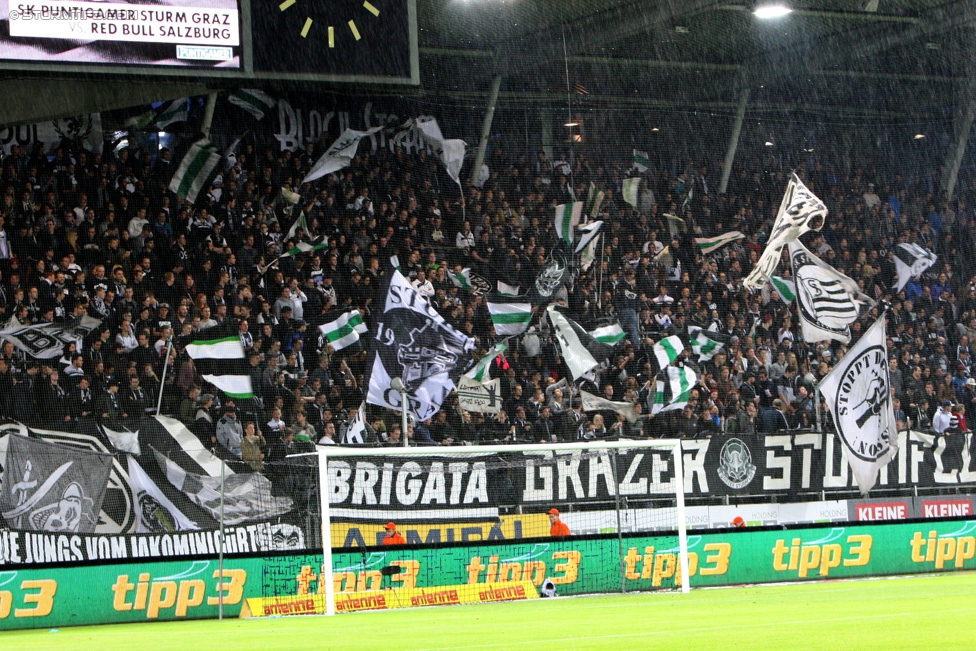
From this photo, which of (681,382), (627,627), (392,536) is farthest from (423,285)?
(627,627)

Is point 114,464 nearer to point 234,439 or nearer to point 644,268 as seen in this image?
point 234,439

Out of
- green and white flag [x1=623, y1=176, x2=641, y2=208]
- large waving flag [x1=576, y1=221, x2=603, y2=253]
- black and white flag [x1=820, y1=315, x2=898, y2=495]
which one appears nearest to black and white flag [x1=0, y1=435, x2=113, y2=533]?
large waving flag [x1=576, y1=221, x2=603, y2=253]

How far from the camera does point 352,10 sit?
1162 cm

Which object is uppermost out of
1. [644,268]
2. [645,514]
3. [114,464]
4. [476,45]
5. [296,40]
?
[476,45]

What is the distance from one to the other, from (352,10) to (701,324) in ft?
33.6

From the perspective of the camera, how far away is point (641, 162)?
72.2ft

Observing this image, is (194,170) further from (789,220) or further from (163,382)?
(789,220)

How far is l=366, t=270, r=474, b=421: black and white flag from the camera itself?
677 inches

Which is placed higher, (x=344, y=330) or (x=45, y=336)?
(x=45, y=336)

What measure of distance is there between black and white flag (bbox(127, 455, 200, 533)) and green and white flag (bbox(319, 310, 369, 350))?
12.2 ft

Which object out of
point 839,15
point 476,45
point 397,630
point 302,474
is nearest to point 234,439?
point 302,474

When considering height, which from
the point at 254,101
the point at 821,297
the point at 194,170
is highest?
the point at 254,101

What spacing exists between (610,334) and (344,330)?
14.2 feet

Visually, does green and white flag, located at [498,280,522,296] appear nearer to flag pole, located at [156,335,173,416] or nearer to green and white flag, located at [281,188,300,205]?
green and white flag, located at [281,188,300,205]
